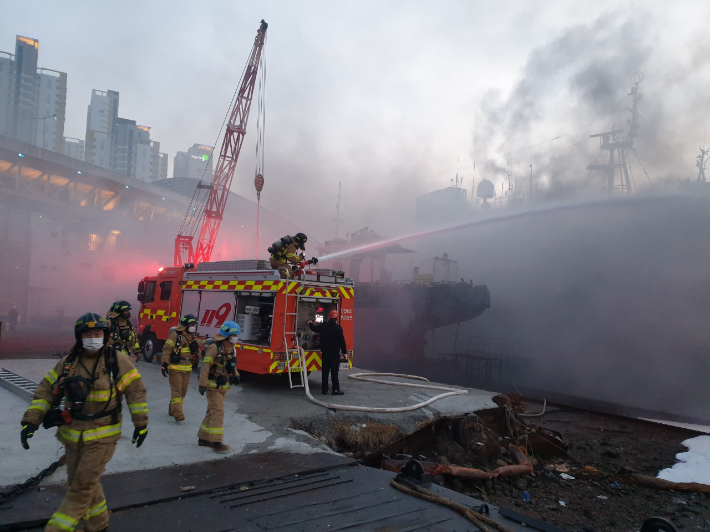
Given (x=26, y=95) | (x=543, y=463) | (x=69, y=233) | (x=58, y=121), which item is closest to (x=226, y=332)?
(x=543, y=463)

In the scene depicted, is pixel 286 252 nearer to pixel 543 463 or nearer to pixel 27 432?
pixel 543 463

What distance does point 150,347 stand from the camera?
11.3 m

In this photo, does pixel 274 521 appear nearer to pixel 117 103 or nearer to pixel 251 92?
pixel 251 92

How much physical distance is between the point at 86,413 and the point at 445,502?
2744 mm

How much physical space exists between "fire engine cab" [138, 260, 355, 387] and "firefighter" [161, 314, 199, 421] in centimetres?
180

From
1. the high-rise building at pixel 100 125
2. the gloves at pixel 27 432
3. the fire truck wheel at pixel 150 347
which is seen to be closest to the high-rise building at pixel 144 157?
the high-rise building at pixel 100 125

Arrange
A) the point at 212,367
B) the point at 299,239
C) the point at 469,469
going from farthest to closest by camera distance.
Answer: the point at 299,239 → the point at 469,469 → the point at 212,367

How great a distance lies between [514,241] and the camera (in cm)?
3284

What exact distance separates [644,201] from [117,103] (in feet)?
377

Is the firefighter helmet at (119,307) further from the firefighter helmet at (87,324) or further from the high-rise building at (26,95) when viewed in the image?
the high-rise building at (26,95)

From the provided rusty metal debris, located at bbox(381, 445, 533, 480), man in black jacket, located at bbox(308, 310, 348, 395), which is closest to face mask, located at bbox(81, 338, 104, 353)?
rusty metal debris, located at bbox(381, 445, 533, 480)

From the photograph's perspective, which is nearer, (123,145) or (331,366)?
(331,366)

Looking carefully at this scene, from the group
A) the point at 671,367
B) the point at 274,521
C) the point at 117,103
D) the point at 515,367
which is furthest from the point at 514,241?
the point at 117,103

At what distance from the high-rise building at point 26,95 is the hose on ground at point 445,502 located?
78427 millimetres
